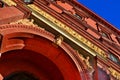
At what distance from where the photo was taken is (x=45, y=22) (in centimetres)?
1219

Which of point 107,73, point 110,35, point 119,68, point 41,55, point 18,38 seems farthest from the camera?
point 110,35

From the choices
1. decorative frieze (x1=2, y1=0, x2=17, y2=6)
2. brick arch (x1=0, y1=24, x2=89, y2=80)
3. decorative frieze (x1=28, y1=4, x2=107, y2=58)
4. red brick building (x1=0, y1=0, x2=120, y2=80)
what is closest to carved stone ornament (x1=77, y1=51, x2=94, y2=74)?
red brick building (x1=0, y1=0, x2=120, y2=80)

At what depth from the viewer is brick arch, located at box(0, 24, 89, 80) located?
10961 millimetres

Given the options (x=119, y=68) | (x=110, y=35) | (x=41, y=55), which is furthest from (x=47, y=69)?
(x=110, y=35)

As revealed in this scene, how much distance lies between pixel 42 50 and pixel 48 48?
0.73 feet

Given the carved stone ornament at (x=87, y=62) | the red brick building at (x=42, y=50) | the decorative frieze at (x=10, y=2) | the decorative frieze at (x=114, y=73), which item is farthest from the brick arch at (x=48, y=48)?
the decorative frieze at (x=114, y=73)

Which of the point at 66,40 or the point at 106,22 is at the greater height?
the point at 106,22

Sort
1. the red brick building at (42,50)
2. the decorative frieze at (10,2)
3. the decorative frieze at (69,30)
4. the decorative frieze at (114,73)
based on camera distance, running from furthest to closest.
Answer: the decorative frieze at (69,30) < the decorative frieze at (114,73) < the decorative frieze at (10,2) < the red brick building at (42,50)

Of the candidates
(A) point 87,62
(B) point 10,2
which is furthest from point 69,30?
(B) point 10,2

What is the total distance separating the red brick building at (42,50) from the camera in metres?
10.9

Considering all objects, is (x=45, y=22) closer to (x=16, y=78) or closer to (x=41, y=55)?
(x=41, y=55)

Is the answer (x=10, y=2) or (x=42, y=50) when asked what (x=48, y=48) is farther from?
(x=10, y=2)

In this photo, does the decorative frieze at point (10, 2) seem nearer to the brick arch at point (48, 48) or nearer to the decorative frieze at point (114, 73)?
the brick arch at point (48, 48)

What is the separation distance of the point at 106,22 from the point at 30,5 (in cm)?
818
